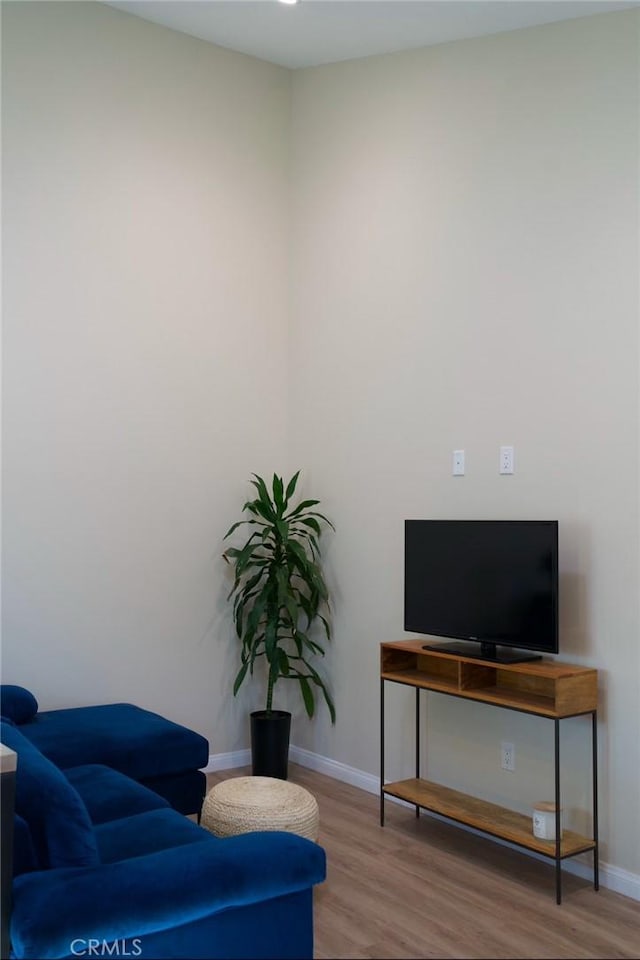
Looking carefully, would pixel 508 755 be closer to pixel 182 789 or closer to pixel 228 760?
pixel 182 789

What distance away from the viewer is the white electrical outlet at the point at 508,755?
12.6 ft

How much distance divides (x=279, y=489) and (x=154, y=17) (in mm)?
2376

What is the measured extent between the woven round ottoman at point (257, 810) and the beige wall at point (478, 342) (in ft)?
3.15

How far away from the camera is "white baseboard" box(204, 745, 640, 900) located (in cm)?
340

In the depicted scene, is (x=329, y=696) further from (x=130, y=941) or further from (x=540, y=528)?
(x=130, y=941)

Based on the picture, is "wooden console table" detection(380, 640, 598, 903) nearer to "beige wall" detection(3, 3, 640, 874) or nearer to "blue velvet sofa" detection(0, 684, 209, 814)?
"beige wall" detection(3, 3, 640, 874)

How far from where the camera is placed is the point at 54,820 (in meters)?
2.22

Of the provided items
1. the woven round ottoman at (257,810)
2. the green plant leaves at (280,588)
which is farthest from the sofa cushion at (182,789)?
the green plant leaves at (280,588)

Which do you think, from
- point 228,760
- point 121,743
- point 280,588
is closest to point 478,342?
point 280,588

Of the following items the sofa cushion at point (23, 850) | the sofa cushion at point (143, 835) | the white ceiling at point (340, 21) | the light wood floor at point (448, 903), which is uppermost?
the white ceiling at point (340, 21)

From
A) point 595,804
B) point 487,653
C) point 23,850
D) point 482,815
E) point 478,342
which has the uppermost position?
point 478,342

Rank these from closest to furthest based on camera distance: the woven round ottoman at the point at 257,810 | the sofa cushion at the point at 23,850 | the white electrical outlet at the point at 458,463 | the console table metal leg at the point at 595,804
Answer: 1. the sofa cushion at the point at 23,850
2. the woven round ottoman at the point at 257,810
3. the console table metal leg at the point at 595,804
4. the white electrical outlet at the point at 458,463

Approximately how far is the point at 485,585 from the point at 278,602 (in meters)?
1.25

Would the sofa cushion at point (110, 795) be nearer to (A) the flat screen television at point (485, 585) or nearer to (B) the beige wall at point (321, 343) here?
(B) the beige wall at point (321, 343)
